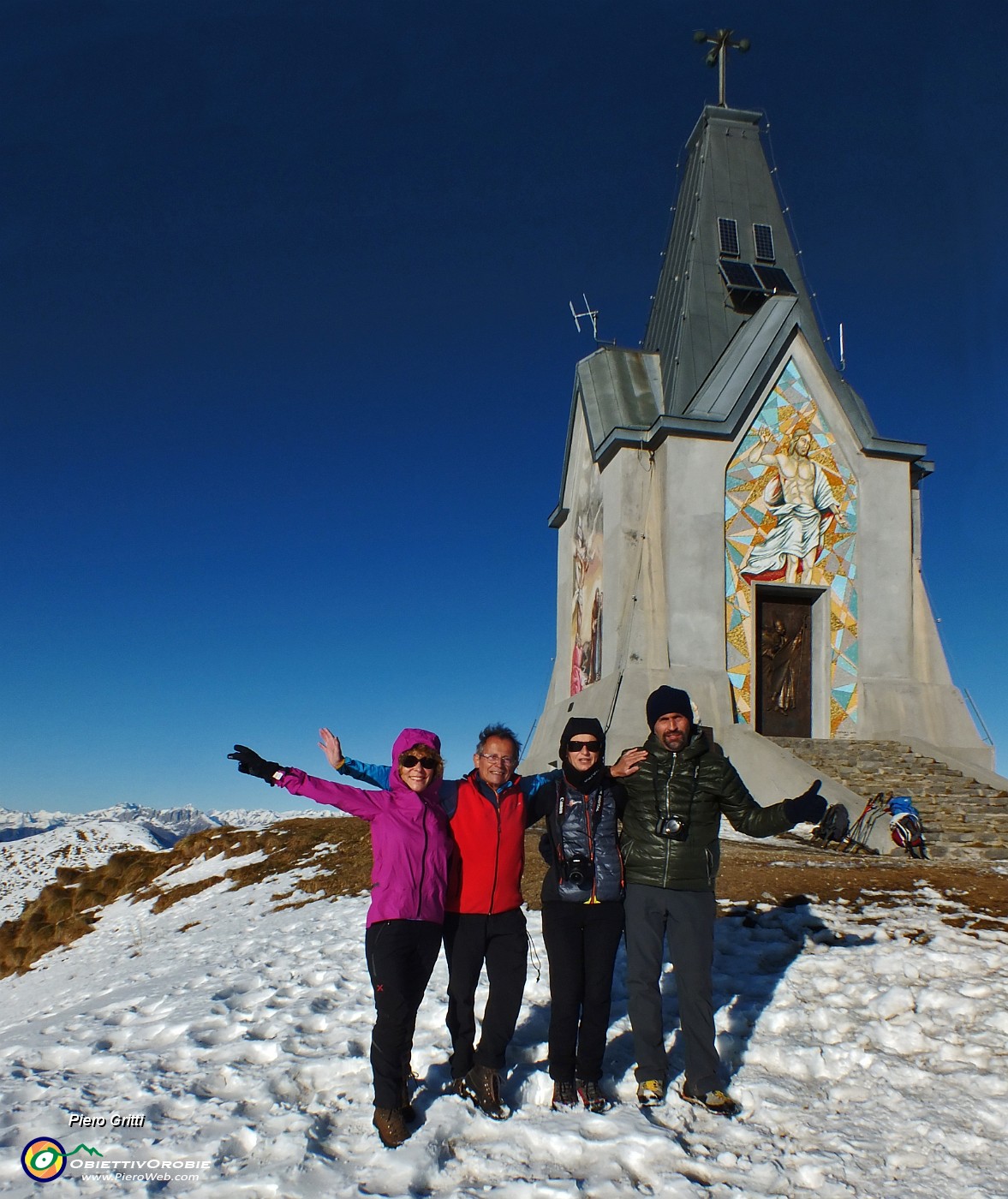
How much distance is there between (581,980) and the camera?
15.5 ft

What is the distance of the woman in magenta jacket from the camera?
14.4 ft

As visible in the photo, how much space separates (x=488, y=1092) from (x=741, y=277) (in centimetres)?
2001

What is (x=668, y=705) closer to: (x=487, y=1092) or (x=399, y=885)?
(x=399, y=885)

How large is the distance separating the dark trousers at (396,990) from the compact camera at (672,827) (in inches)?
50.0

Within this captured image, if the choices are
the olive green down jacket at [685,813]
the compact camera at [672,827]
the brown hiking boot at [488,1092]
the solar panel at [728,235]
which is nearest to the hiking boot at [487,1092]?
the brown hiking boot at [488,1092]

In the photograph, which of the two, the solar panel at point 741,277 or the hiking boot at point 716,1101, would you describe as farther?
the solar panel at point 741,277

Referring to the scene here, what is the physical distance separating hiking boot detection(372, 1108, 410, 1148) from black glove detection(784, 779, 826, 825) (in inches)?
93.7

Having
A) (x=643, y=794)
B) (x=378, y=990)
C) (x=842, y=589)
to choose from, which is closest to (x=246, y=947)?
(x=378, y=990)

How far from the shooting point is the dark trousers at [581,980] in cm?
468

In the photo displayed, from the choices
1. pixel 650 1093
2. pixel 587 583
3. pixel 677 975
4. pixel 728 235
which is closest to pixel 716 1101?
pixel 650 1093

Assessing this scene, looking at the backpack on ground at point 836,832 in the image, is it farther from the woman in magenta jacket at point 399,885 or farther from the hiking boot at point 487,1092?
the woman in magenta jacket at point 399,885

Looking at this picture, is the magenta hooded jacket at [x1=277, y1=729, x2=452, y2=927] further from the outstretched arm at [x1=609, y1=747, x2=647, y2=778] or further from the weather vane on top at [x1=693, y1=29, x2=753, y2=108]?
the weather vane on top at [x1=693, y1=29, x2=753, y2=108]

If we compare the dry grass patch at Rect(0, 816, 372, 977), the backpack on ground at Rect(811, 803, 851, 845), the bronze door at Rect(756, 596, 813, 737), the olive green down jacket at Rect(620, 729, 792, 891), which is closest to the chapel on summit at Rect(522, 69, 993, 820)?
the bronze door at Rect(756, 596, 813, 737)

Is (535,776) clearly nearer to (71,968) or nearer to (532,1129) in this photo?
(532,1129)
